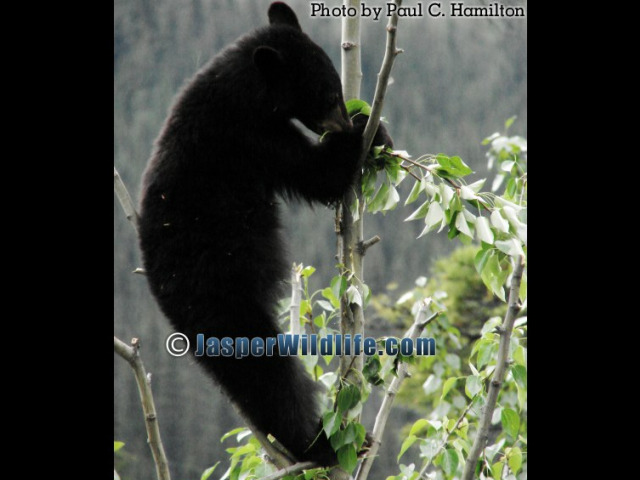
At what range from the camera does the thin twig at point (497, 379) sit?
2137 mm

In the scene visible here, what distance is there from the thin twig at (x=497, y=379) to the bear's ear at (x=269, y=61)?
4.07ft

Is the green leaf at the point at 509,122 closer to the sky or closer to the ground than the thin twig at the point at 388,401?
closer to the sky

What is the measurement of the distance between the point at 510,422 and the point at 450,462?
0.23 meters

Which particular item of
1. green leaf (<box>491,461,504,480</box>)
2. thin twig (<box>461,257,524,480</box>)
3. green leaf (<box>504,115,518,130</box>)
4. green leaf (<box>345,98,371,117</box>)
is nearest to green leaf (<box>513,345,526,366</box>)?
thin twig (<box>461,257,524,480</box>)

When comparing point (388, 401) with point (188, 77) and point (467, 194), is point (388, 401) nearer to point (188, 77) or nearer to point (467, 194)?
point (467, 194)

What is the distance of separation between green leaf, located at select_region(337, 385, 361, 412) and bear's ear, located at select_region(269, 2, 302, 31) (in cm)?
152

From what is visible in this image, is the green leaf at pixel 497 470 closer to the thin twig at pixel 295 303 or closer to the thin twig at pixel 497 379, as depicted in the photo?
the thin twig at pixel 497 379

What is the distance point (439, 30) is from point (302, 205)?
860mm

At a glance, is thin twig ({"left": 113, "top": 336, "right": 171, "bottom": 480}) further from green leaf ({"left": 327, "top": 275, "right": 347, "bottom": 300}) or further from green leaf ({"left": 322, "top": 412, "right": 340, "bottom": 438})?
green leaf ({"left": 327, "top": 275, "right": 347, "bottom": 300})

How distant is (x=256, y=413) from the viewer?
8.41 ft

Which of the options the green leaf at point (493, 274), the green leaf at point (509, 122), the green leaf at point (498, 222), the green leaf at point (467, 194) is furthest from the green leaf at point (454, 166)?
the green leaf at point (509, 122)

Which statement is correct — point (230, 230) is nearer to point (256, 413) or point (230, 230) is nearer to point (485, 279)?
point (256, 413)

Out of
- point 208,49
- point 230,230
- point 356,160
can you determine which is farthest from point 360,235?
point 208,49

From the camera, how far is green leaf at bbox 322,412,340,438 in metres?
2.29
